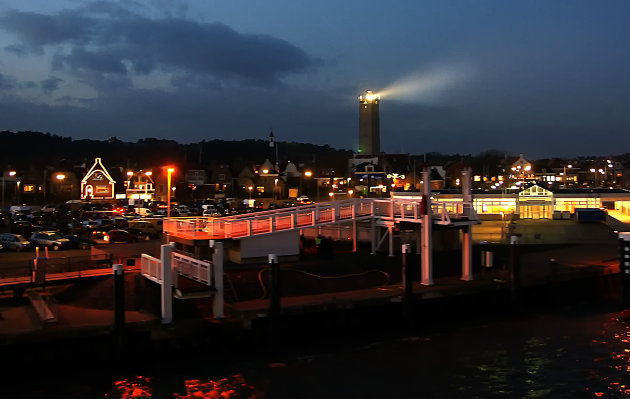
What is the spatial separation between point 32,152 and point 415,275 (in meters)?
162

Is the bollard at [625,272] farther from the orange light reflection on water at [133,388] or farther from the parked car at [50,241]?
the parked car at [50,241]

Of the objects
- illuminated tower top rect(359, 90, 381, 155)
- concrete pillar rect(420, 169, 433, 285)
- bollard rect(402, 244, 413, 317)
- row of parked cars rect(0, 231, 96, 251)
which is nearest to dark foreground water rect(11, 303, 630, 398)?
bollard rect(402, 244, 413, 317)

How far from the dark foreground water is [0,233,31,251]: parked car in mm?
23208

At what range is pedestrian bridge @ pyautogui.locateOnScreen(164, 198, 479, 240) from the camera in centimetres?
2711

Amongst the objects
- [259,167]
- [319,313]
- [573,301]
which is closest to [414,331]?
[319,313]

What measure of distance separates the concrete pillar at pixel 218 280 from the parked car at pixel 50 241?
22.8 m

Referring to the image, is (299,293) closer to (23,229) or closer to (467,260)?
(467,260)

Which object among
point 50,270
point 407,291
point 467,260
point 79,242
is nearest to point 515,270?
point 467,260

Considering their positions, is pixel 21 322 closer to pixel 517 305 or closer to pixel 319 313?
pixel 319 313

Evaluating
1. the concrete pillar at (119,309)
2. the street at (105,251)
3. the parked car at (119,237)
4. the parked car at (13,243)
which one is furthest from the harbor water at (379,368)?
the parked car at (119,237)

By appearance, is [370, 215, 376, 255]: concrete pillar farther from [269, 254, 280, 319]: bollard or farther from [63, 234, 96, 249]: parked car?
[63, 234, 96, 249]: parked car

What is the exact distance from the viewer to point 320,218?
94.5 feet

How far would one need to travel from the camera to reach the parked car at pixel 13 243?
3778 centimetres

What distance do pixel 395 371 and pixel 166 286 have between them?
329 inches
